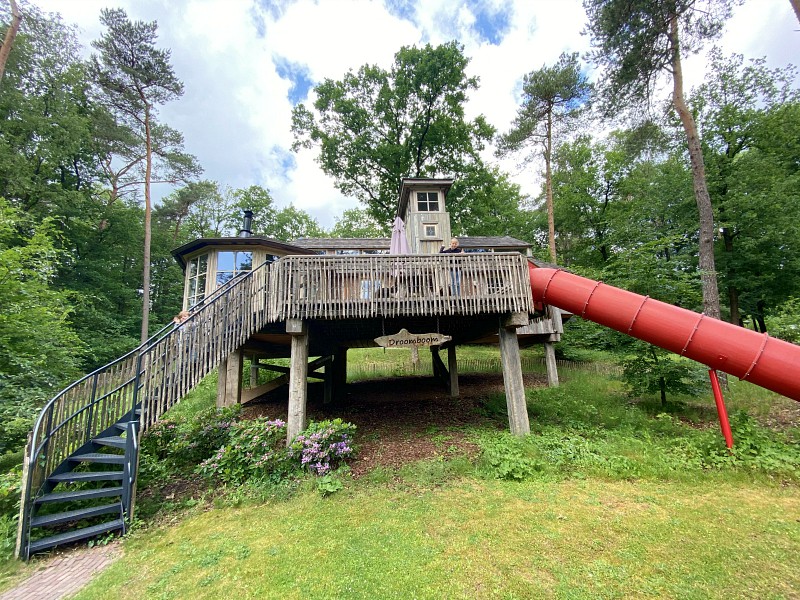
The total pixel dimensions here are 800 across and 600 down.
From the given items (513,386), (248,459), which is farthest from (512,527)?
(248,459)

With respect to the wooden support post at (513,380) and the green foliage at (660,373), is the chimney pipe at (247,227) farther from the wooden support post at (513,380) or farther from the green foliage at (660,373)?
the green foliage at (660,373)

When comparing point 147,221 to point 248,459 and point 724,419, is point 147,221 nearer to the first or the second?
point 248,459

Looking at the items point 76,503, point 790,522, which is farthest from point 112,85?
point 790,522

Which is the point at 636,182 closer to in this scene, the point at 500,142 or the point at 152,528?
the point at 500,142

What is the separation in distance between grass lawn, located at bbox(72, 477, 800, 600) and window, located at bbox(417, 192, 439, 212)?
12724mm

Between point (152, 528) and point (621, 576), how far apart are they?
6.34 meters

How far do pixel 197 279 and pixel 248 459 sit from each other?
30.8ft

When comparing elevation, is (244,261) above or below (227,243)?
below

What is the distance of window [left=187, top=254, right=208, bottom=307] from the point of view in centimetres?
1286

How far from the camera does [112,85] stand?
16984mm

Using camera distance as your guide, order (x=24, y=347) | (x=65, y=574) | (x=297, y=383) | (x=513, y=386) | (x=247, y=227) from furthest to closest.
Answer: (x=247, y=227) < (x=24, y=347) < (x=513, y=386) < (x=297, y=383) < (x=65, y=574)

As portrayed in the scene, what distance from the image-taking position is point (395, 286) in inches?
279

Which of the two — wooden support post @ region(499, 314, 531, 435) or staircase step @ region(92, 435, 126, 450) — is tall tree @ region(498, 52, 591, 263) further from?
staircase step @ region(92, 435, 126, 450)

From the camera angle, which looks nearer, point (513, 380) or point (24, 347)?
point (513, 380)
